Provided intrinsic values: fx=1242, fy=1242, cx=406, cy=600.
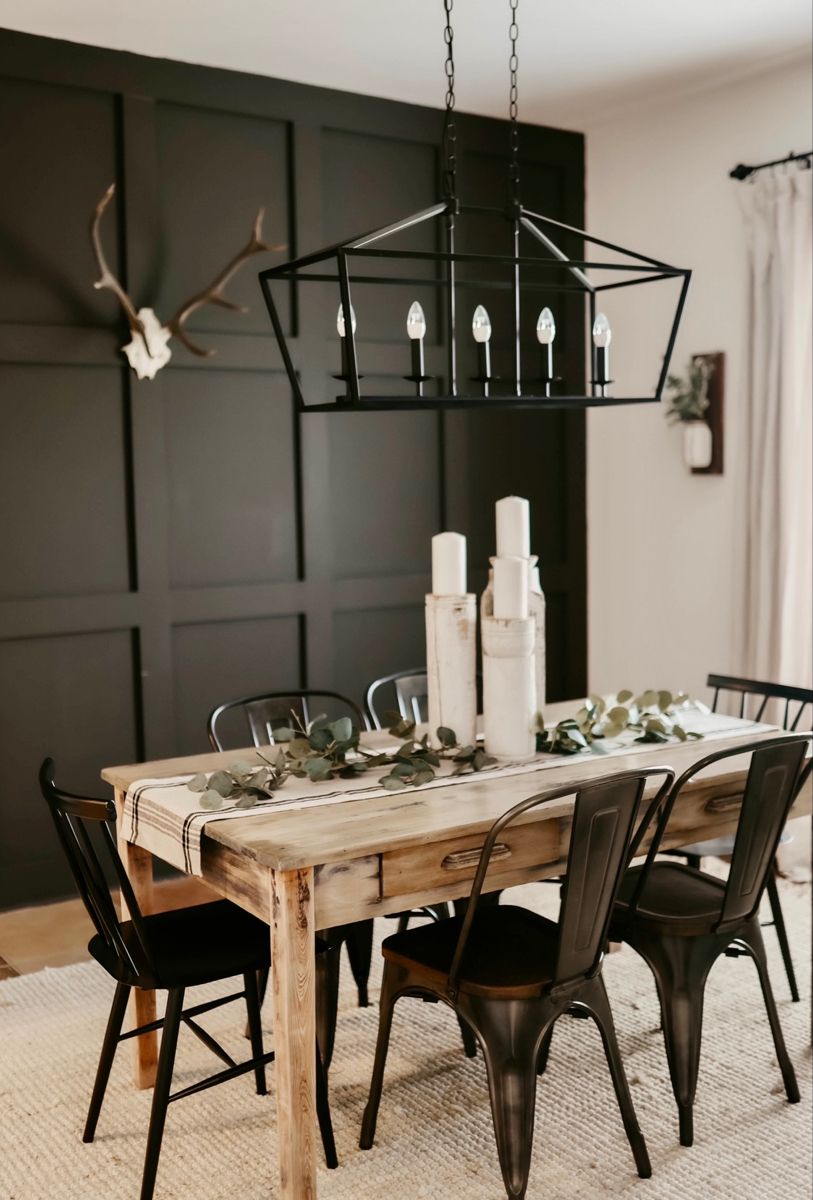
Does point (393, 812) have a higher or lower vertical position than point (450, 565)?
lower

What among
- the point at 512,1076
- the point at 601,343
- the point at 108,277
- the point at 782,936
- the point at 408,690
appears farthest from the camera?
the point at 108,277

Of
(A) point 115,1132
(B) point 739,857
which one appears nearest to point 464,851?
(B) point 739,857

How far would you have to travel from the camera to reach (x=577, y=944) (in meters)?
2.35

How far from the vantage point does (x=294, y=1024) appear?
2.17m

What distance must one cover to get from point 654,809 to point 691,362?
2.51 meters

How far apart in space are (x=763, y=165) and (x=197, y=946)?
3223 mm

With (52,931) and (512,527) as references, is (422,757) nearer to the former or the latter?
(512,527)

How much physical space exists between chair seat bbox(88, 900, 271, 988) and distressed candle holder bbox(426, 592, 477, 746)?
635 millimetres

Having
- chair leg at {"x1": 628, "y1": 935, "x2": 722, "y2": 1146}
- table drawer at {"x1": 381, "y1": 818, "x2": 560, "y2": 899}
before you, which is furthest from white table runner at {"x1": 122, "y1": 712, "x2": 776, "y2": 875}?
chair leg at {"x1": 628, "y1": 935, "x2": 722, "y2": 1146}

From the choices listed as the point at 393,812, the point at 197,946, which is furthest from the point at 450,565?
the point at 197,946

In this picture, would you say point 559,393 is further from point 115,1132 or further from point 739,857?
point 115,1132

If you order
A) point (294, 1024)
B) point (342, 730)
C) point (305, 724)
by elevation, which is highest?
point (342, 730)

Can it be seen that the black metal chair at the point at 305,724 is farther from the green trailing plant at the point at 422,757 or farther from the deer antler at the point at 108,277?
the deer antler at the point at 108,277

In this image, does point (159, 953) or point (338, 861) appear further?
point (159, 953)
